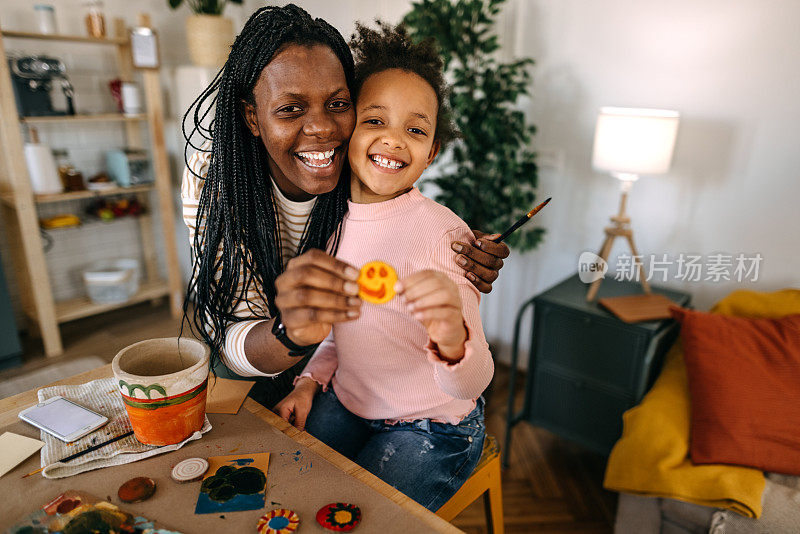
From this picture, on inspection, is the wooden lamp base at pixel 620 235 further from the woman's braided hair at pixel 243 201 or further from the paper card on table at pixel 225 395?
the paper card on table at pixel 225 395

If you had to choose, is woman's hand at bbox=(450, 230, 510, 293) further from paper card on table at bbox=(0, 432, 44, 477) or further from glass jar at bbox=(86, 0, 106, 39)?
glass jar at bbox=(86, 0, 106, 39)

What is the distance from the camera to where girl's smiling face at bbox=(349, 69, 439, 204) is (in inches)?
37.1

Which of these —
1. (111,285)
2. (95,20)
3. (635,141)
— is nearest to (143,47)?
(95,20)

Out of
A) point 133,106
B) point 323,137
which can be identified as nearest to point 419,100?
point 323,137

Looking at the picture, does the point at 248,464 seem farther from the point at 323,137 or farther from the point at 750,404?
the point at 750,404

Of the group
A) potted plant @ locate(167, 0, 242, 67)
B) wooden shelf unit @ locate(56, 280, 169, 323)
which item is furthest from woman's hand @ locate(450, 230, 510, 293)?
wooden shelf unit @ locate(56, 280, 169, 323)

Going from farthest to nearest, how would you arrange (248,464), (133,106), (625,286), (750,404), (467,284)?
(133,106)
(625,286)
(750,404)
(467,284)
(248,464)

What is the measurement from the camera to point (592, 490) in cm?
189

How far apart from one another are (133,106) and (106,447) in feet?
8.78

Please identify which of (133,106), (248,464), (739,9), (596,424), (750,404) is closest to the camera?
(248,464)

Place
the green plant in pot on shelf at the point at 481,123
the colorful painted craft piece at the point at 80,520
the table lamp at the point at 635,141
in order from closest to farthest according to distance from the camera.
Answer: the colorful painted craft piece at the point at 80,520, the table lamp at the point at 635,141, the green plant in pot on shelf at the point at 481,123

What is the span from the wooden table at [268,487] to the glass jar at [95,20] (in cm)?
258

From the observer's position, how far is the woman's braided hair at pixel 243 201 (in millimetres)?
923

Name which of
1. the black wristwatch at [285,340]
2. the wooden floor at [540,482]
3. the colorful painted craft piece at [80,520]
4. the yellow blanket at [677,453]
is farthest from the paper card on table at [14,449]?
the yellow blanket at [677,453]
